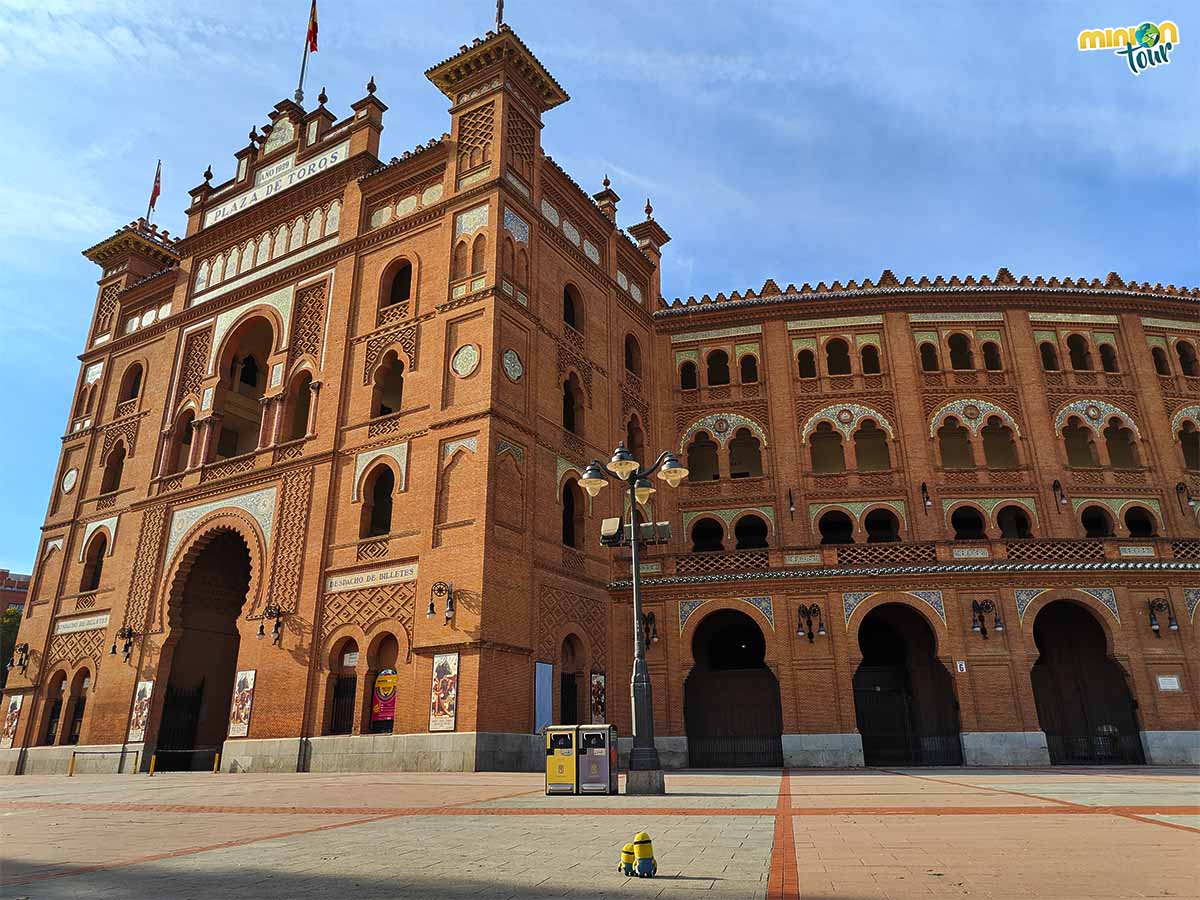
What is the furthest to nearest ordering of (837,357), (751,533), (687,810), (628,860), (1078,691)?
(837,357)
(751,533)
(1078,691)
(687,810)
(628,860)

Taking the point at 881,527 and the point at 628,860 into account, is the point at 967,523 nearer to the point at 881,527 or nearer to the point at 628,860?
the point at 881,527

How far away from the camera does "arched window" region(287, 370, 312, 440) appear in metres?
26.2

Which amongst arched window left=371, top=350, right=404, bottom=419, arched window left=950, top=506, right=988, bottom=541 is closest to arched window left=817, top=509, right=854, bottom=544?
arched window left=950, top=506, right=988, bottom=541

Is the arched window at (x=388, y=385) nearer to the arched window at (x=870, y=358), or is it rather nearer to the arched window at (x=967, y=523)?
the arched window at (x=870, y=358)

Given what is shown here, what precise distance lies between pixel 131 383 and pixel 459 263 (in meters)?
17.5

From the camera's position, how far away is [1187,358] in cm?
2900

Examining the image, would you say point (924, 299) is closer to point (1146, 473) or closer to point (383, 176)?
point (1146, 473)

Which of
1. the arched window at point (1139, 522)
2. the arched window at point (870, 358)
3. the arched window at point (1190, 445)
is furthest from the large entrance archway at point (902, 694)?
the arched window at point (1190, 445)

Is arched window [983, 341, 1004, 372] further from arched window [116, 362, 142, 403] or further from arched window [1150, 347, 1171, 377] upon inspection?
arched window [116, 362, 142, 403]

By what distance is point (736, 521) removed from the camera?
27156mm

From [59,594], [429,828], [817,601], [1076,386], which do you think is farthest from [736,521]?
[59,594]

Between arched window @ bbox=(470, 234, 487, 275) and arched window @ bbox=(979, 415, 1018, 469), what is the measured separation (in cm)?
1728

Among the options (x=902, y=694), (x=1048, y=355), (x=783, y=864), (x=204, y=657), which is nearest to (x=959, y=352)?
(x=1048, y=355)

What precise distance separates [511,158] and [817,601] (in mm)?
16015
